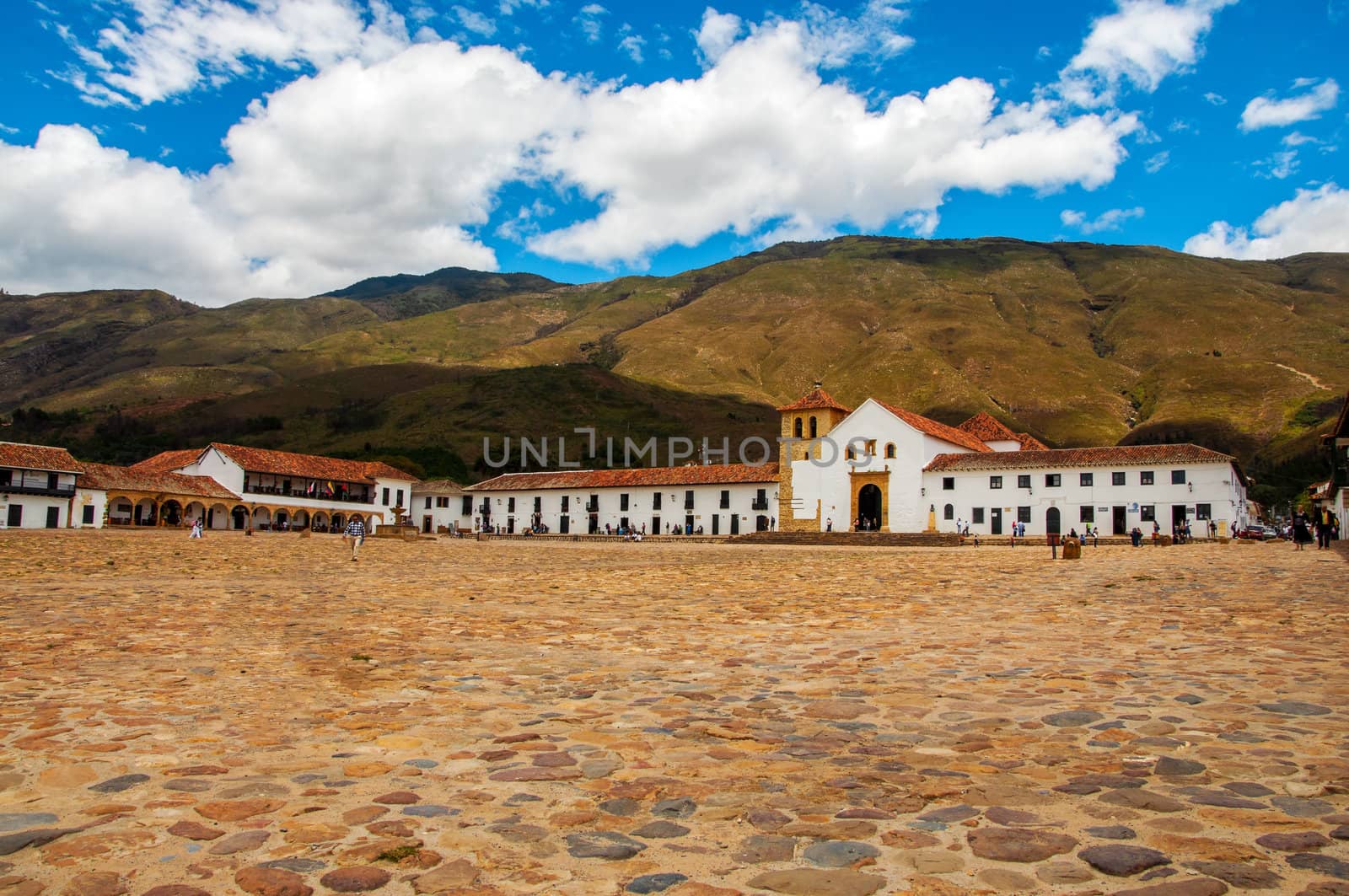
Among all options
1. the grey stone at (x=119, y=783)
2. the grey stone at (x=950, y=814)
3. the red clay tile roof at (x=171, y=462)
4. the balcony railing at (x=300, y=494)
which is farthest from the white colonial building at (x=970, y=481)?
the grey stone at (x=119, y=783)

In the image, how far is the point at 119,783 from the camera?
369 centimetres

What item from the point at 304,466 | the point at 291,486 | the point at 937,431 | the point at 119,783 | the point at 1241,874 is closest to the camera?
the point at 1241,874

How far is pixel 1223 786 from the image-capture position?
12.0ft

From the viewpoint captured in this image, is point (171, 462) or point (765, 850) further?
point (171, 462)

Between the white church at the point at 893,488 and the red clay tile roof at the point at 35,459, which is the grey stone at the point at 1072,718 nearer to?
the white church at the point at 893,488

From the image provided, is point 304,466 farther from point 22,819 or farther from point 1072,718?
point 1072,718

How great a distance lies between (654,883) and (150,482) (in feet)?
205

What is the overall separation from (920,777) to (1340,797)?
5.15 ft

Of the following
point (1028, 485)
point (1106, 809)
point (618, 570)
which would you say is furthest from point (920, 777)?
point (1028, 485)

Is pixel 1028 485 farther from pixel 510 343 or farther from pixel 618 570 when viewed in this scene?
pixel 510 343

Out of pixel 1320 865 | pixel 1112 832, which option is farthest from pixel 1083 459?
pixel 1320 865

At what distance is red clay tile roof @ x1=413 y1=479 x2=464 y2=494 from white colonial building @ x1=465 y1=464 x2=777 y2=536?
2.96m

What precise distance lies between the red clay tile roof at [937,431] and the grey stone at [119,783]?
50029mm

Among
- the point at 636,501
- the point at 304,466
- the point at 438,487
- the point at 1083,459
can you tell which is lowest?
the point at 636,501
